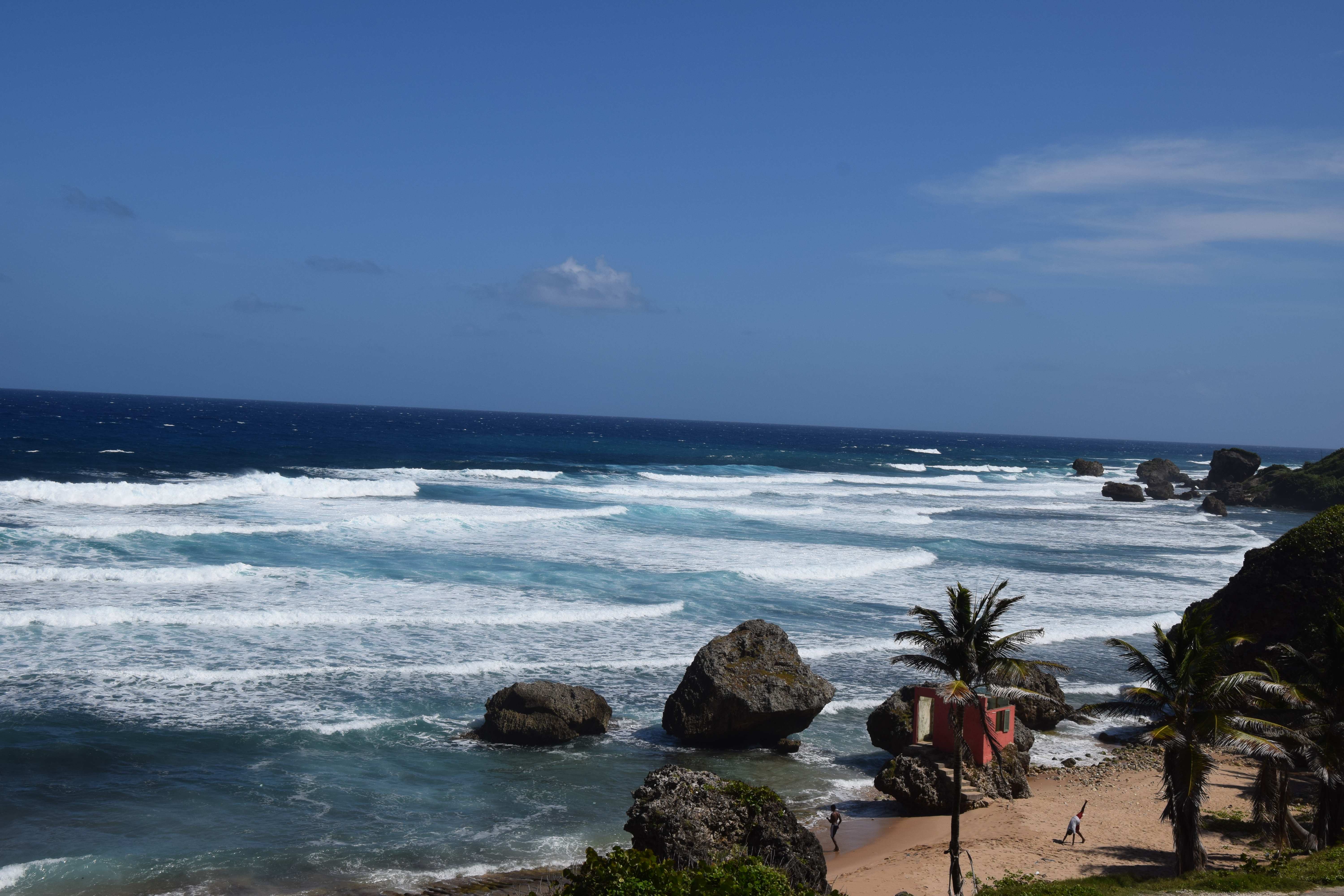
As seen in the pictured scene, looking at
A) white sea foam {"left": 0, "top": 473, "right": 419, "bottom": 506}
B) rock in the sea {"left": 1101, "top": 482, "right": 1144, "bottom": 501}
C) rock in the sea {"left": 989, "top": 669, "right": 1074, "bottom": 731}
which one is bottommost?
rock in the sea {"left": 989, "top": 669, "right": 1074, "bottom": 731}

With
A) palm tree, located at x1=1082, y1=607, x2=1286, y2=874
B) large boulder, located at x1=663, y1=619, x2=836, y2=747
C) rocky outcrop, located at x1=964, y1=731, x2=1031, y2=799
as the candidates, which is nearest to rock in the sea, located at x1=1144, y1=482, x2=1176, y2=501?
rocky outcrop, located at x1=964, y1=731, x2=1031, y2=799

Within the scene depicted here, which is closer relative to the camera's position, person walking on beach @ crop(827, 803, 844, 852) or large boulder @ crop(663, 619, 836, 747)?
person walking on beach @ crop(827, 803, 844, 852)

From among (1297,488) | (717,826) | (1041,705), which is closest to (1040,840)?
(1041,705)

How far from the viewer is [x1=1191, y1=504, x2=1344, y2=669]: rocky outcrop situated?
89.0 ft

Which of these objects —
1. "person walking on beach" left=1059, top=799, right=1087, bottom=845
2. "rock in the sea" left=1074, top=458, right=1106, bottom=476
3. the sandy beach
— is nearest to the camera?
the sandy beach

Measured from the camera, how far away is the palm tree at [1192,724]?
53.2ft

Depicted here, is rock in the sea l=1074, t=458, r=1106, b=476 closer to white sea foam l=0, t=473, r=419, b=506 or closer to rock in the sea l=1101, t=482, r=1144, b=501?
rock in the sea l=1101, t=482, r=1144, b=501

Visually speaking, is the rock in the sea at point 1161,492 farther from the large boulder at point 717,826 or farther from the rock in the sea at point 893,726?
the large boulder at point 717,826

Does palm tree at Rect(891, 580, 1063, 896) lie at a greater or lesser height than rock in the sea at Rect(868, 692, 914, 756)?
greater

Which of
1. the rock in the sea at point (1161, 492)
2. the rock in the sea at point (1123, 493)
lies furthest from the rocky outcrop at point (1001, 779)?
the rock in the sea at point (1161, 492)

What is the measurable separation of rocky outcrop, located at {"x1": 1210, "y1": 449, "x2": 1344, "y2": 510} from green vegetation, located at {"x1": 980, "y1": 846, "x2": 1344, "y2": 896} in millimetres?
70974

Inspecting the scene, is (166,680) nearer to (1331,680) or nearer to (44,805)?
(44,805)

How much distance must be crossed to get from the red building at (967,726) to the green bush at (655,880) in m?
10.1

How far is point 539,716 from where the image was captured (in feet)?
72.1
